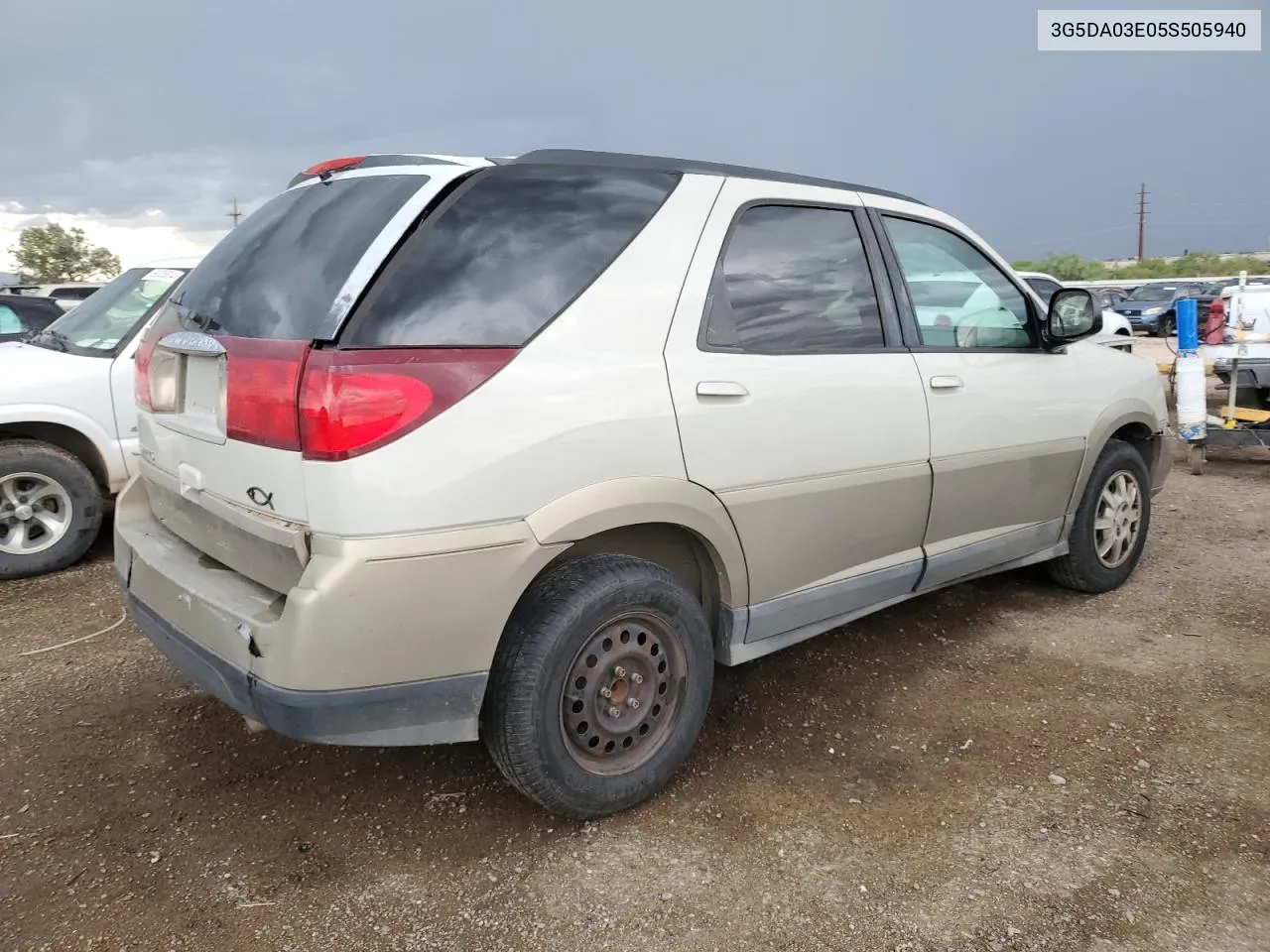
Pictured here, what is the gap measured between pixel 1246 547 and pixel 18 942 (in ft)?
20.3

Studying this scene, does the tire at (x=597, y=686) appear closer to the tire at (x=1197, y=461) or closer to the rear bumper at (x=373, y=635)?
the rear bumper at (x=373, y=635)

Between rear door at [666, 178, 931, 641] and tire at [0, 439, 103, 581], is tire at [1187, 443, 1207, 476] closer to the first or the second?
rear door at [666, 178, 931, 641]

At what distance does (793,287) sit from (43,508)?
4.41m

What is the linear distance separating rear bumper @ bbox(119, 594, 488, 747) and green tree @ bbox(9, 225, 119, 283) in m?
61.2

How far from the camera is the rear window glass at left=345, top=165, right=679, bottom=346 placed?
7.75ft

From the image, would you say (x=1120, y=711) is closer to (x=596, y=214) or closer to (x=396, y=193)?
(x=596, y=214)

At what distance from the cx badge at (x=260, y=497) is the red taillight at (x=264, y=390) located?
12 centimetres

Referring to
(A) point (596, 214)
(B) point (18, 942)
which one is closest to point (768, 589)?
(A) point (596, 214)

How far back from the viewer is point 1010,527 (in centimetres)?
405

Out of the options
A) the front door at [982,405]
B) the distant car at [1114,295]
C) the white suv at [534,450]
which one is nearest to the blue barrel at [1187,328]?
the front door at [982,405]

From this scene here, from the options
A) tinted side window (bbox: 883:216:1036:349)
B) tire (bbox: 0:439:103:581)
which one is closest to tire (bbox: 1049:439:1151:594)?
tinted side window (bbox: 883:216:1036:349)

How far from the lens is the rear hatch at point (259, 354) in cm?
235

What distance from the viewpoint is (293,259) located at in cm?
265

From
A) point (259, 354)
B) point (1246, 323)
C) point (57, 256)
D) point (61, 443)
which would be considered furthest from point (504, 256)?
point (57, 256)
